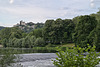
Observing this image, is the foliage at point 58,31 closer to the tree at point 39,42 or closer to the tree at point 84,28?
the tree at point 39,42

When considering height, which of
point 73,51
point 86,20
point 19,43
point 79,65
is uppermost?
point 86,20

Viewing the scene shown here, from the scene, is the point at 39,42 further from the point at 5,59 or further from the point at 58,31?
the point at 5,59

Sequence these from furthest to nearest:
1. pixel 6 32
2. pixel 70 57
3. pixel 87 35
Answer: pixel 6 32 < pixel 87 35 < pixel 70 57

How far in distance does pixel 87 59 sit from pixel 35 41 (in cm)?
7289

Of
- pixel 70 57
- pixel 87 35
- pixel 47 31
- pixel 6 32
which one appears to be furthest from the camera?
pixel 6 32

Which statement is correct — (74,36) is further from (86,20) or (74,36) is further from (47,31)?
(47,31)

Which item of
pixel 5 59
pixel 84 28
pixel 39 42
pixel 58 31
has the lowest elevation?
pixel 39 42

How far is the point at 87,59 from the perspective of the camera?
518cm

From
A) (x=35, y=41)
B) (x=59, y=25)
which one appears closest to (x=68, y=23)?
(x=59, y=25)

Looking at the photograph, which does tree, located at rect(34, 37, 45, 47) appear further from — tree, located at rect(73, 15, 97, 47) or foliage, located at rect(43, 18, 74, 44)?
tree, located at rect(73, 15, 97, 47)

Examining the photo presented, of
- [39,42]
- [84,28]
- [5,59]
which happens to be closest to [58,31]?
[39,42]

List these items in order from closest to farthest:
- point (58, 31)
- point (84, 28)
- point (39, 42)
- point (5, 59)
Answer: point (5, 59)
point (84, 28)
point (39, 42)
point (58, 31)

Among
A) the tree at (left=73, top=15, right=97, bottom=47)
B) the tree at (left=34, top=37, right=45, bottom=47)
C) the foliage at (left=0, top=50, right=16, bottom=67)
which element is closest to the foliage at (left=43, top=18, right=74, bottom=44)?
the tree at (left=34, top=37, right=45, bottom=47)

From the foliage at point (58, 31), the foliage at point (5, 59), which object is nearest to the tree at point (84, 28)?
the foliage at point (58, 31)
